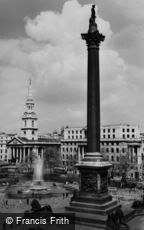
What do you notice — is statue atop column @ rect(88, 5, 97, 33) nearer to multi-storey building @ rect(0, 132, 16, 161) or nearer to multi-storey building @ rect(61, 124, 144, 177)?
multi-storey building @ rect(61, 124, 144, 177)

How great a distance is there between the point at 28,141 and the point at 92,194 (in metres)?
108

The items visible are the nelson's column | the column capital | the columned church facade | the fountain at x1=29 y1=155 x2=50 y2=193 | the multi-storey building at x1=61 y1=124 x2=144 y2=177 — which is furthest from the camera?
the columned church facade

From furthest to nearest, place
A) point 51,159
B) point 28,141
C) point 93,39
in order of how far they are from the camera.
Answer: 1. point 28,141
2. point 51,159
3. point 93,39

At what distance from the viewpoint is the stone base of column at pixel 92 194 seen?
88.6 feet

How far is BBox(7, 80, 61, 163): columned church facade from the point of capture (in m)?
132

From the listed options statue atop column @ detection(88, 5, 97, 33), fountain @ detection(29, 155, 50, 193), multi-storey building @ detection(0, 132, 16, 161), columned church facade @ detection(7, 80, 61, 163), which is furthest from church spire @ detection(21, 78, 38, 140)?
statue atop column @ detection(88, 5, 97, 33)

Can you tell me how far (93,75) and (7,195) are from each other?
31.4 metres

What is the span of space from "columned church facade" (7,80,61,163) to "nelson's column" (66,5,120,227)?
330 ft

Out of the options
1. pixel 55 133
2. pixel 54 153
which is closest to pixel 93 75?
pixel 54 153

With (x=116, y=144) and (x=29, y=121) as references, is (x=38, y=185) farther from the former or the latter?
(x=29, y=121)

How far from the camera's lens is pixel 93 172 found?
91.6 ft

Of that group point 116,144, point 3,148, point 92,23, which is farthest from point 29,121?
point 92,23

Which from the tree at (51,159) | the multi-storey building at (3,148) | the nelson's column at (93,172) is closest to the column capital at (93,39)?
the nelson's column at (93,172)

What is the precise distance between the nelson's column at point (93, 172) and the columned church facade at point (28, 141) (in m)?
100
